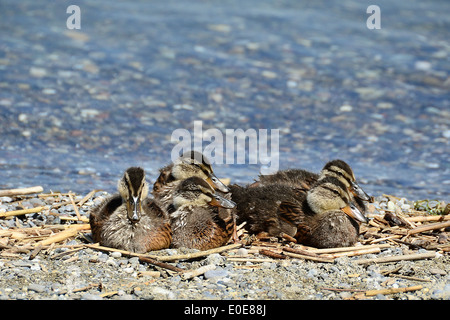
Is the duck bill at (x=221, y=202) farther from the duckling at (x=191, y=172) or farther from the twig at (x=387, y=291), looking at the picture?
the twig at (x=387, y=291)

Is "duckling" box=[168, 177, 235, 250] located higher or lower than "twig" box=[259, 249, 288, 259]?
higher

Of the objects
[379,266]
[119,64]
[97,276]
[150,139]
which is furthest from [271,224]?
[119,64]

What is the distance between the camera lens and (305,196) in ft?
22.1

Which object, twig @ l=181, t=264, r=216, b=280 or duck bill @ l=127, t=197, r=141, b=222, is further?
duck bill @ l=127, t=197, r=141, b=222

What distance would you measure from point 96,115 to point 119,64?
257 cm

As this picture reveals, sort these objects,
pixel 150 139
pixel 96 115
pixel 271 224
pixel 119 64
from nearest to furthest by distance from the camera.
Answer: pixel 271 224
pixel 150 139
pixel 96 115
pixel 119 64

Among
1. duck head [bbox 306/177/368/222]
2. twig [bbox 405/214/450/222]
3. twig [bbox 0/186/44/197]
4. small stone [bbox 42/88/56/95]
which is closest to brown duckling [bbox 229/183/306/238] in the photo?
duck head [bbox 306/177/368/222]

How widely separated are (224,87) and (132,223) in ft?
21.4

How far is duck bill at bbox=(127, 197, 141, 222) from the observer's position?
5941 millimetres

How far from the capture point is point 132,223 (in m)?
6.07

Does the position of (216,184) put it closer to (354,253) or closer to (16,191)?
(354,253)

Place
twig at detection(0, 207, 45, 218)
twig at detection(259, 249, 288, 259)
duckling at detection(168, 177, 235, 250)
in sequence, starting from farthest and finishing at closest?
twig at detection(0, 207, 45, 218) < duckling at detection(168, 177, 235, 250) < twig at detection(259, 249, 288, 259)

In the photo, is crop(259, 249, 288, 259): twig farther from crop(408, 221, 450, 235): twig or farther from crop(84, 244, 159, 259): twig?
crop(408, 221, 450, 235): twig

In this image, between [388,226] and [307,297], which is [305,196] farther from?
[307,297]
